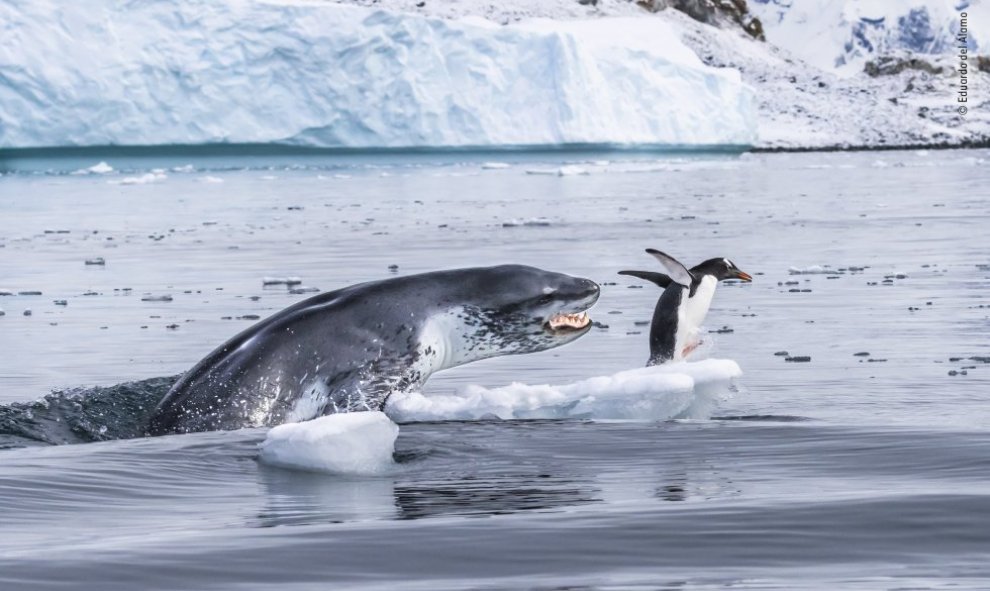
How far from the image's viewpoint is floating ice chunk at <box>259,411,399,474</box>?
4625mm

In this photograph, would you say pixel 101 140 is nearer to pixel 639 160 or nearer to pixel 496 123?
pixel 496 123

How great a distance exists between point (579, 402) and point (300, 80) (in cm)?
3718

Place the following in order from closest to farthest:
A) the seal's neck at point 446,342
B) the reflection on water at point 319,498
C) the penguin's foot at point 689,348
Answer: the reflection on water at point 319,498 → the seal's neck at point 446,342 → the penguin's foot at point 689,348

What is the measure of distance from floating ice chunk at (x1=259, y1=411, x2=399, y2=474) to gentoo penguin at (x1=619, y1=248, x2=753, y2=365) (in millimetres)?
3207

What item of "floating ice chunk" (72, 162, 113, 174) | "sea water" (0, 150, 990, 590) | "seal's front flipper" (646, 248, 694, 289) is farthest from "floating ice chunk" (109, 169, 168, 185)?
"seal's front flipper" (646, 248, 694, 289)

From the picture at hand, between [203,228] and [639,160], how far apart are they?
35.4m

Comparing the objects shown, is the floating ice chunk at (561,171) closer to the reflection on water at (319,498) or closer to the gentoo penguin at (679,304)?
the gentoo penguin at (679,304)

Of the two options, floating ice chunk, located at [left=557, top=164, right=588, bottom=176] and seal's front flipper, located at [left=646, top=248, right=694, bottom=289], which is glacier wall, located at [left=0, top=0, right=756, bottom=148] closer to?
floating ice chunk, located at [left=557, top=164, right=588, bottom=176]

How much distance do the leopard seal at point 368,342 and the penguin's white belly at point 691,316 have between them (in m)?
1.40

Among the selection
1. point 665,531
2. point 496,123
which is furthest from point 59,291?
point 496,123

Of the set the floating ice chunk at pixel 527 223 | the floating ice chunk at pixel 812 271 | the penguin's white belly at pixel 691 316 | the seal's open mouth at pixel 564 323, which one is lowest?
the floating ice chunk at pixel 527 223

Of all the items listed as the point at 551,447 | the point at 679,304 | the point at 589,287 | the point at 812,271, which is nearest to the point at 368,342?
the point at 589,287

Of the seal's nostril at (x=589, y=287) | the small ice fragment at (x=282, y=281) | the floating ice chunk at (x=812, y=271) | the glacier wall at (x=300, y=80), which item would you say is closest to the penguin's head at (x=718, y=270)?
the seal's nostril at (x=589, y=287)

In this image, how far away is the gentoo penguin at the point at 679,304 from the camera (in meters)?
8.02
